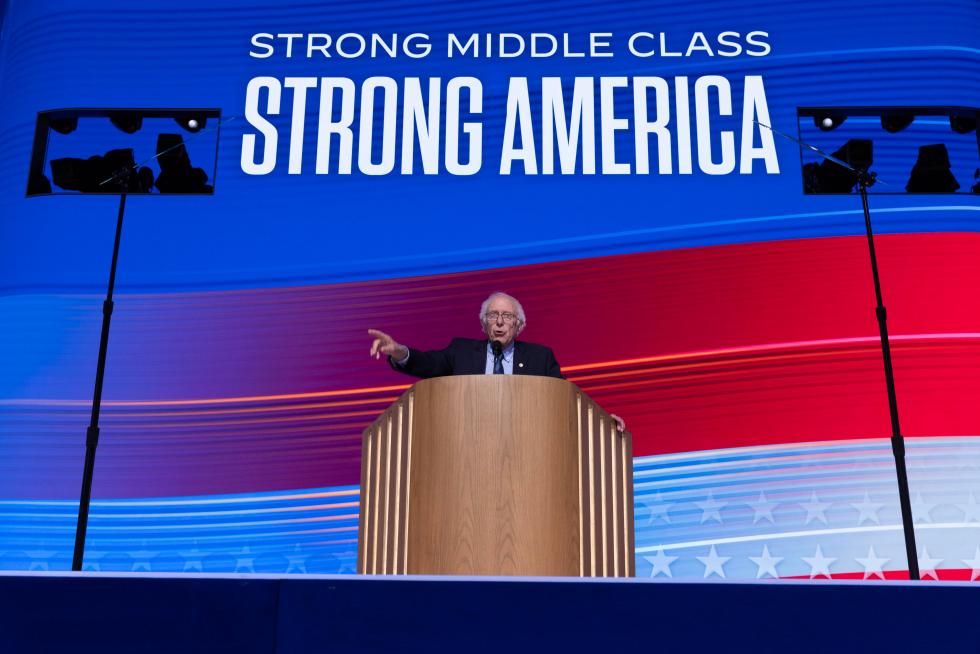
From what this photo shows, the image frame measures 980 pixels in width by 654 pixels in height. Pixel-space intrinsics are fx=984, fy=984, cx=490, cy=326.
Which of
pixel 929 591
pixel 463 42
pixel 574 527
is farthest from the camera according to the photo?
pixel 463 42

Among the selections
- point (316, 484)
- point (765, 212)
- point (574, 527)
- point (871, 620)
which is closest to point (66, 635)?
point (871, 620)

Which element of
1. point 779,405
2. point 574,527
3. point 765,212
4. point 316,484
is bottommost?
point 574,527

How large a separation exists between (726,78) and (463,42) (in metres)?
1.24

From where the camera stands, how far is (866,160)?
14.6ft

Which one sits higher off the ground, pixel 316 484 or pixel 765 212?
pixel 765 212

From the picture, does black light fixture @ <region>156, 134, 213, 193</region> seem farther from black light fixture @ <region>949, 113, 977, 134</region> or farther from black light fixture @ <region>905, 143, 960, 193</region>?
black light fixture @ <region>949, 113, 977, 134</region>

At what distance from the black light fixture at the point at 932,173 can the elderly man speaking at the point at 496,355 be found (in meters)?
2.27

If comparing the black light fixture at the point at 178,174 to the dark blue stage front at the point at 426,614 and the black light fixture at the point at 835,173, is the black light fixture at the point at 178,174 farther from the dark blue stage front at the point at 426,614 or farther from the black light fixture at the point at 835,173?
the dark blue stage front at the point at 426,614

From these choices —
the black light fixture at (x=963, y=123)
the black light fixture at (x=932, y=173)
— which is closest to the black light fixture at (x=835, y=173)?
the black light fixture at (x=932, y=173)

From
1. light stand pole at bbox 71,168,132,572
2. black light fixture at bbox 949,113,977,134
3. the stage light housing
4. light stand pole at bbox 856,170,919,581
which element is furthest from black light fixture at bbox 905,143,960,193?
light stand pole at bbox 71,168,132,572

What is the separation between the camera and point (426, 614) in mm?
1019

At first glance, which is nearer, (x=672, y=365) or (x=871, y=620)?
(x=871, y=620)

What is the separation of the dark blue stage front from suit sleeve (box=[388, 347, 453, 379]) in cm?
196

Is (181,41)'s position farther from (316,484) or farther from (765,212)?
(765,212)
